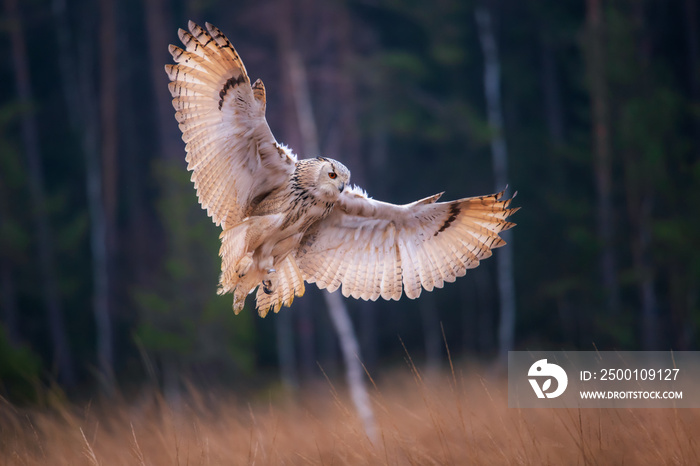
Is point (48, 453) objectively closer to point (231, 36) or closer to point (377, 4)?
point (231, 36)

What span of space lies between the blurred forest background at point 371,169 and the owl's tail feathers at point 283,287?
5.42 m

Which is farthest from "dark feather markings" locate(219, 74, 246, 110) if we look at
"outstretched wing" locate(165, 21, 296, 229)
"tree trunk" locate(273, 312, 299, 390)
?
"tree trunk" locate(273, 312, 299, 390)

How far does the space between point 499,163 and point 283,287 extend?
10471 mm

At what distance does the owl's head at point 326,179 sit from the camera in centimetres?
432

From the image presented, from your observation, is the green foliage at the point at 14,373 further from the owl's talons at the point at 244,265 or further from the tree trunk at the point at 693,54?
the tree trunk at the point at 693,54

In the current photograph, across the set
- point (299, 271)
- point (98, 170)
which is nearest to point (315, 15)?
point (98, 170)

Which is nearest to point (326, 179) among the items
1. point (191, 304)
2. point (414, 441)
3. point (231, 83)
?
point (231, 83)

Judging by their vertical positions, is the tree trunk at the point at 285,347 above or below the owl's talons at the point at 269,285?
below

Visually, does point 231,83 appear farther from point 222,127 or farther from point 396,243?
point 396,243

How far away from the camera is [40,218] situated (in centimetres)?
1411

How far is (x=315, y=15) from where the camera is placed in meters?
11.9

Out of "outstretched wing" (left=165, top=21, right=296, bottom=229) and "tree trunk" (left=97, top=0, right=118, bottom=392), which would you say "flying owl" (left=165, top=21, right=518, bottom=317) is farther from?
"tree trunk" (left=97, top=0, right=118, bottom=392)

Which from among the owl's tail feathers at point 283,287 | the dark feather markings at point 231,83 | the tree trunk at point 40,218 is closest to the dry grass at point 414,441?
the owl's tail feathers at point 283,287

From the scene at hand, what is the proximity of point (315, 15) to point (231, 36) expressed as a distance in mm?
2244
